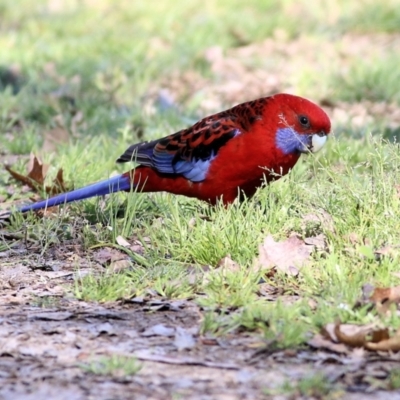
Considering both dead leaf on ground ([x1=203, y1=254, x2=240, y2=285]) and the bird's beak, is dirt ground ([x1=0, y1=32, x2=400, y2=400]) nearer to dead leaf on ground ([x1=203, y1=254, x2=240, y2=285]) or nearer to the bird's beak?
dead leaf on ground ([x1=203, y1=254, x2=240, y2=285])

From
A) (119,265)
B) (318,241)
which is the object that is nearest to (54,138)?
(119,265)

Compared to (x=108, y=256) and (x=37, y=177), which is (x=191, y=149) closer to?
(x=108, y=256)

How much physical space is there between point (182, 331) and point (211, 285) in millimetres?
346

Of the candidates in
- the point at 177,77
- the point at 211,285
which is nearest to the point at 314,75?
the point at 177,77

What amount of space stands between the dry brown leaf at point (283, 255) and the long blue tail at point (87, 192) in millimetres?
1160

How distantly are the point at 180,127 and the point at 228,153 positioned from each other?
2.04 m

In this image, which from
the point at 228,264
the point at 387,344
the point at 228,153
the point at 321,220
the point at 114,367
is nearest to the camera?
the point at 114,367

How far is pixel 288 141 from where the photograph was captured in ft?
15.1

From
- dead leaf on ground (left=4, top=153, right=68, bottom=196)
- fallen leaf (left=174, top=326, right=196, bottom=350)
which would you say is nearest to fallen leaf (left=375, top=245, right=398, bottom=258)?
fallen leaf (left=174, top=326, right=196, bottom=350)

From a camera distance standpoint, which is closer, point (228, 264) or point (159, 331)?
point (159, 331)

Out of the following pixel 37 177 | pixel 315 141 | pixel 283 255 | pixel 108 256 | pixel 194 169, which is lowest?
pixel 108 256

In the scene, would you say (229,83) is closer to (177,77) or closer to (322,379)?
(177,77)

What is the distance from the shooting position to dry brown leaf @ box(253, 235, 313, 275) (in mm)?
3830

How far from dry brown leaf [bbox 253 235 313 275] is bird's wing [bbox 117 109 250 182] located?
0.84 m
